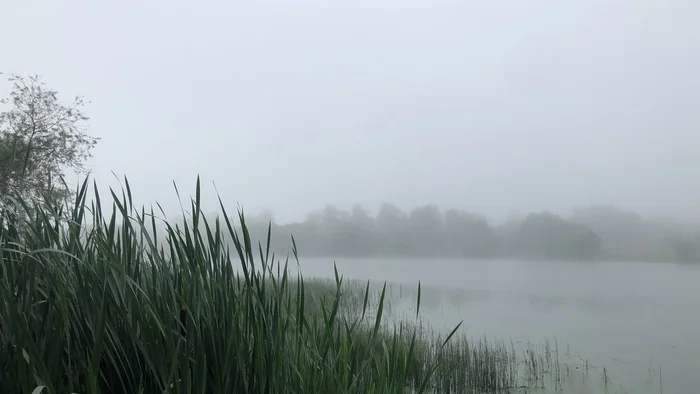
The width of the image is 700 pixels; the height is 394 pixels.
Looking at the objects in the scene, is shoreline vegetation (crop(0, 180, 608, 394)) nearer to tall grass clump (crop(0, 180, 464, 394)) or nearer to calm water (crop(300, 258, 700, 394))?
tall grass clump (crop(0, 180, 464, 394))

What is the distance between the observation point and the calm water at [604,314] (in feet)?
25.2

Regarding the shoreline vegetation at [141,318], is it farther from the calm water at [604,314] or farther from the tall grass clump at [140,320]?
the calm water at [604,314]

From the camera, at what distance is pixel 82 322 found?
3.83ft

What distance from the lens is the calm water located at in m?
7.68

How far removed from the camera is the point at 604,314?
13047mm

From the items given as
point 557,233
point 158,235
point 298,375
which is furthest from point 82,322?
point 557,233

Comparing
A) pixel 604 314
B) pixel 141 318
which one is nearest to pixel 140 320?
pixel 141 318

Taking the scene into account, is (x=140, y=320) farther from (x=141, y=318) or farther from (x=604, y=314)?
(x=604, y=314)

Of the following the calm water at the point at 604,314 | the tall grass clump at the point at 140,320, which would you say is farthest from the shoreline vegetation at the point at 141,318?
the calm water at the point at 604,314

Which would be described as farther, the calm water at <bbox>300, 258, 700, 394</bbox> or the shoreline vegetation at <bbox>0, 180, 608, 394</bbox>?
the calm water at <bbox>300, 258, 700, 394</bbox>

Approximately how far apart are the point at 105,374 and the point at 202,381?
293 millimetres

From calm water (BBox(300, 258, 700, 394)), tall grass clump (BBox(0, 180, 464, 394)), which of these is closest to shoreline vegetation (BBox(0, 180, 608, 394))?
tall grass clump (BBox(0, 180, 464, 394))

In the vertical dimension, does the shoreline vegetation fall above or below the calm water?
above

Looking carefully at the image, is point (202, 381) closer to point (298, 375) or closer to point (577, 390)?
point (298, 375)
